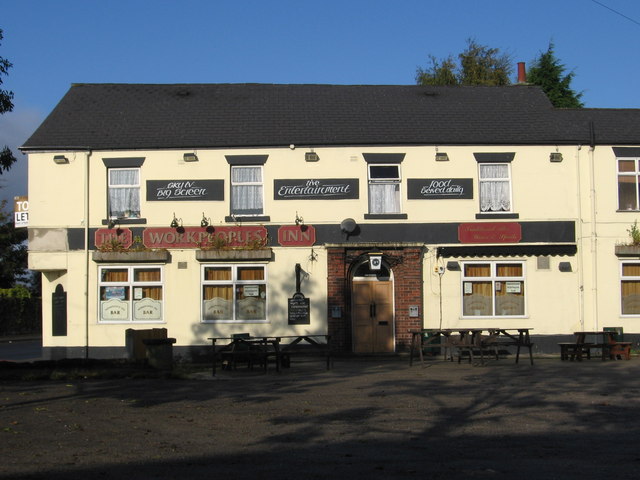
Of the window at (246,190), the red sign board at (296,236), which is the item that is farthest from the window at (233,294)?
the window at (246,190)

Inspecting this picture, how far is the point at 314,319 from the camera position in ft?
76.3

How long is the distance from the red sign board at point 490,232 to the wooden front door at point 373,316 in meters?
2.54

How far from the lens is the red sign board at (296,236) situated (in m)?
23.3

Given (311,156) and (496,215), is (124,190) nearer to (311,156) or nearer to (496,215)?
(311,156)

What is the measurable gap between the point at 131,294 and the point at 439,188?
9162 mm

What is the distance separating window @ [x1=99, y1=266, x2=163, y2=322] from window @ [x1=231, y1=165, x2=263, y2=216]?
9.33 ft

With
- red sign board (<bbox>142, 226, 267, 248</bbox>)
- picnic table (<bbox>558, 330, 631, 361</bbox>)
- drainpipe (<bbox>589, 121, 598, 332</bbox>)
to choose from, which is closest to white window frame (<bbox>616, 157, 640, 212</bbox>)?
drainpipe (<bbox>589, 121, 598, 332</bbox>)

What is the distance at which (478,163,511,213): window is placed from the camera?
23.9 meters

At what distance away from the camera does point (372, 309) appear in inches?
926

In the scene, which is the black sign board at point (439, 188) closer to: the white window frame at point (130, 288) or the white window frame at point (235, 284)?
the white window frame at point (235, 284)

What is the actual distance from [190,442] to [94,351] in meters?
14.1

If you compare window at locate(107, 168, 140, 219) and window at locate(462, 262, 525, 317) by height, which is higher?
window at locate(107, 168, 140, 219)

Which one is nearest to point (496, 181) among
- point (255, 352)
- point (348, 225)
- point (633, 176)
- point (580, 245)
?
point (580, 245)

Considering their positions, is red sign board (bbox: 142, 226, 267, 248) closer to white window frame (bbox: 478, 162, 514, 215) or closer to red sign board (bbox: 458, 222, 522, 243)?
red sign board (bbox: 458, 222, 522, 243)
